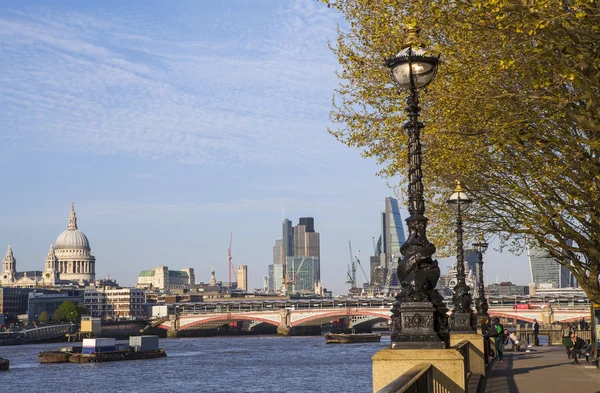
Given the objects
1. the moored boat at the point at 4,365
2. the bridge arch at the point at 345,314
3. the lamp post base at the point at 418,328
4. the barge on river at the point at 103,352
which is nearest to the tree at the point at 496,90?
the lamp post base at the point at 418,328

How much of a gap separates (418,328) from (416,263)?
1.18 meters

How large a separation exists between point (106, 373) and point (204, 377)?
A: 20075 millimetres

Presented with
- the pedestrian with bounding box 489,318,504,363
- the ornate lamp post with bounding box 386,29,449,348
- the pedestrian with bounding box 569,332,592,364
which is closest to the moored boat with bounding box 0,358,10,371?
the pedestrian with bounding box 489,318,504,363

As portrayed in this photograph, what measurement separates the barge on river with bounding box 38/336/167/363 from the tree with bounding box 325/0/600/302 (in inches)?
4034

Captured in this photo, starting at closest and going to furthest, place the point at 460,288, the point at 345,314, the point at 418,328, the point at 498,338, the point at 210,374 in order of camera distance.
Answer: the point at 418,328 → the point at 460,288 → the point at 498,338 → the point at 210,374 → the point at 345,314

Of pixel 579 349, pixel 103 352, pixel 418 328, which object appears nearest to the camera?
pixel 418 328

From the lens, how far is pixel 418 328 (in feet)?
50.0

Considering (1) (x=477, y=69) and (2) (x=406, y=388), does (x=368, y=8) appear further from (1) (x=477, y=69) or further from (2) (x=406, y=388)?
(2) (x=406, y=388)

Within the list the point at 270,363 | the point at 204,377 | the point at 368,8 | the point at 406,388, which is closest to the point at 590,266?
the point at 368,8

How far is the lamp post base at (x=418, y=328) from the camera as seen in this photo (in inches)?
595

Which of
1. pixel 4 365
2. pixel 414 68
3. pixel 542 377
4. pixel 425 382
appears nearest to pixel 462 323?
pixel 542 377

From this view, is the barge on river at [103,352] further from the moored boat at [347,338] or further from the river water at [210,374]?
the moored boat at [347,338]

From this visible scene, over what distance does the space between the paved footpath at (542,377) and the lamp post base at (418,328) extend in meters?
10.00

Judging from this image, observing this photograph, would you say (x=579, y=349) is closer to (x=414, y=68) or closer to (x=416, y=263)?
(x=416, y=263)
